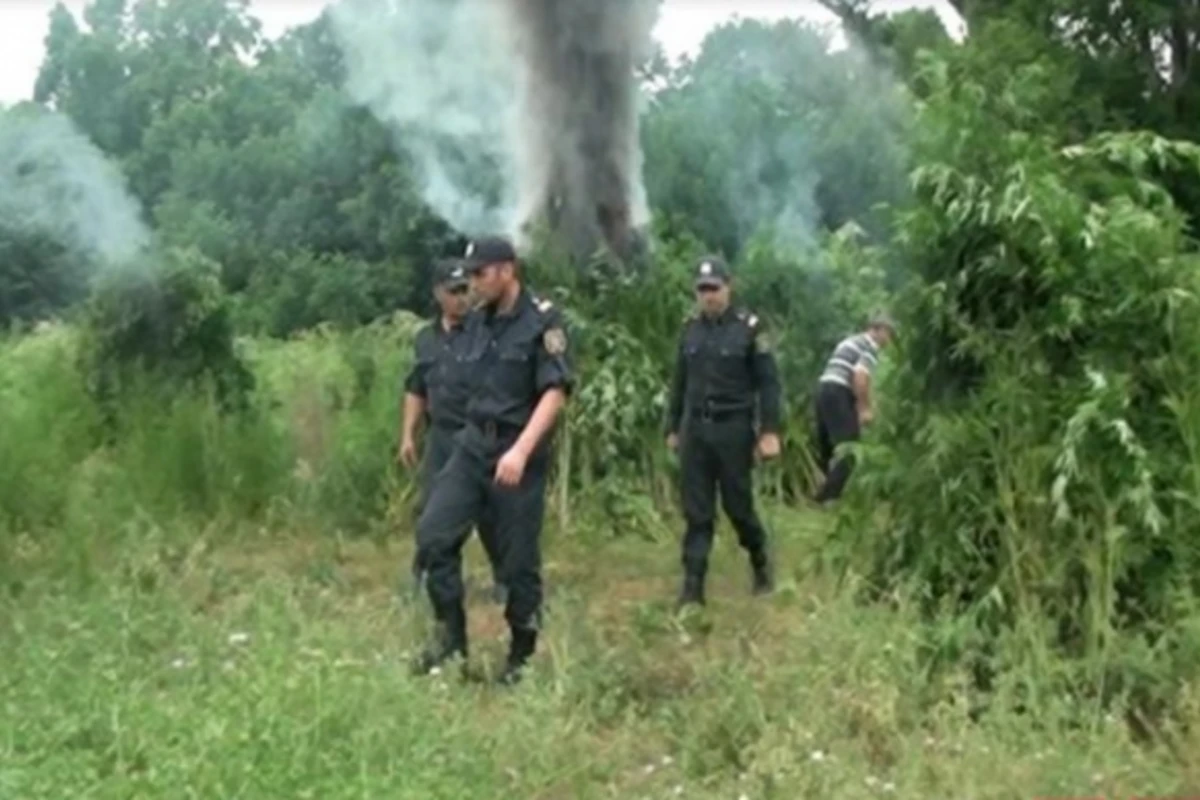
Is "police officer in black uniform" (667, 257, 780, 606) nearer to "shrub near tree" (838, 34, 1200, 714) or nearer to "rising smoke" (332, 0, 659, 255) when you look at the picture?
"shrub near tree" (838, 34, 1200, 714)

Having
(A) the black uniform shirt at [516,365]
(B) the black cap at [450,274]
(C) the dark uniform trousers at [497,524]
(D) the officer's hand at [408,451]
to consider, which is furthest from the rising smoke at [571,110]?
(C) the dark uniform trousers at [497,524]

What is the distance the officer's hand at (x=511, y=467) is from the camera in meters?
6.40

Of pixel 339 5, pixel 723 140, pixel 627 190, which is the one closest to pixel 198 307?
pixel 627 190

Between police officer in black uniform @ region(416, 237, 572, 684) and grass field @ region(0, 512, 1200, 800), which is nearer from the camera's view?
grass field @ region(0, 512, 1200, 800)

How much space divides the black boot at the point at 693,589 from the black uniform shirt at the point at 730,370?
67cm

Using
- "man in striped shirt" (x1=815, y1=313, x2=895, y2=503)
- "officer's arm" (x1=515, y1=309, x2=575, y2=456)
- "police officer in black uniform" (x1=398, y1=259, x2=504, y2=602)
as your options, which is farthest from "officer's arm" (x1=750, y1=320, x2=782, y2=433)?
"man in striped shirt" (x1=815, y1=313, x2=895, y2=503)

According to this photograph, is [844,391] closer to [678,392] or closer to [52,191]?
[678,392]

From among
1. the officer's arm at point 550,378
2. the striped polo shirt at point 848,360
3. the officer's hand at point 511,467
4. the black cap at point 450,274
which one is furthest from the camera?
the striped polo shirt at point 848,360

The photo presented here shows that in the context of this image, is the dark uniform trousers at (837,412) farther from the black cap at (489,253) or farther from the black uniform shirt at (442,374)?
the black cap at (489,253)

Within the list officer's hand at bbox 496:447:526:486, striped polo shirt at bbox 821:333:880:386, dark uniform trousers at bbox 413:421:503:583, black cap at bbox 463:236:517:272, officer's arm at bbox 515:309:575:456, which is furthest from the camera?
striped polo shirt at bbox 821:333:880:386

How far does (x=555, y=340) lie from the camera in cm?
679

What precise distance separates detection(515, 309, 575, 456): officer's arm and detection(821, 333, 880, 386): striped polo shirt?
4574 mm

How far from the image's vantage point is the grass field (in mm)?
4895

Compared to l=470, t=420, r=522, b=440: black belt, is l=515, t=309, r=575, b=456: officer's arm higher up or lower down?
higher up
